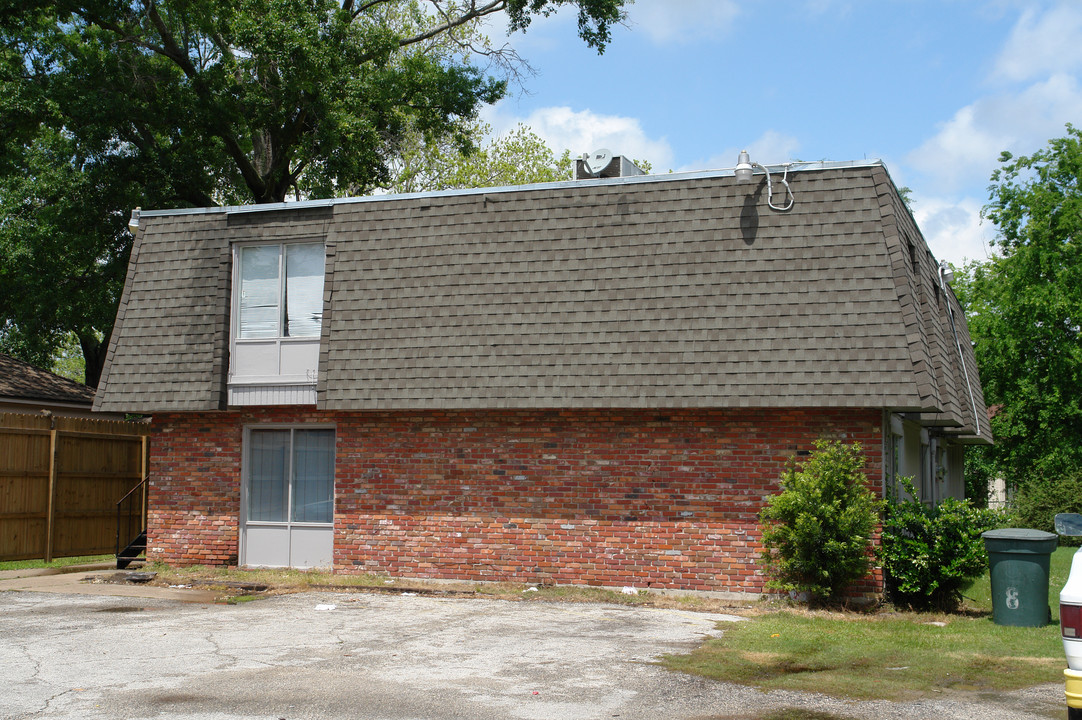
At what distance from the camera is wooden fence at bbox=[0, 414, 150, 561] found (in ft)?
54.9

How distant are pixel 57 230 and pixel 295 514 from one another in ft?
35.4

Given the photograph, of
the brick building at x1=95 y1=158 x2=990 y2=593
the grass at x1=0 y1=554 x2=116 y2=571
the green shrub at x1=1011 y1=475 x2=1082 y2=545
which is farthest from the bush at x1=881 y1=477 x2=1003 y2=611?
the green shrub at x1=1011 y1=475 x2=1082 y2=545

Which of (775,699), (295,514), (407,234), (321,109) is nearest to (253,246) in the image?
(407,234)

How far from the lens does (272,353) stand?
15273 mm

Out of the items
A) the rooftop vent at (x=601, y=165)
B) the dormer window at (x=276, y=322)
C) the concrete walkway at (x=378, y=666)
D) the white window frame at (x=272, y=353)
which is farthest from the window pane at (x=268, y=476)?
the rooftop vent at (x=601, y=165)

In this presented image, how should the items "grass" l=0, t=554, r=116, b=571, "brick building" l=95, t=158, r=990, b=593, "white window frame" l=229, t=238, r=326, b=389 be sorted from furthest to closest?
"grass" l=0, t=554, r=116, b=571 → "white window frame" l=229, t=238, r=326, b=389 → "brick building" l=95, t=158, r=990, b=593

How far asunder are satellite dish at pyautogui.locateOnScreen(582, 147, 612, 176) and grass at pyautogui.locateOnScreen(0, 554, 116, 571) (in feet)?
36.4

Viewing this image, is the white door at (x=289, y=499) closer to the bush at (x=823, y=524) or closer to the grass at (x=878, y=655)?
the bush at (x=823, y=524)

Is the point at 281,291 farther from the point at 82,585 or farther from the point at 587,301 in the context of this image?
the point at 82,585

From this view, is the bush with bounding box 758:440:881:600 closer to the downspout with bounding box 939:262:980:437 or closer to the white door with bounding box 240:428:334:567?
the downspout with bounding box 939:262:980:437

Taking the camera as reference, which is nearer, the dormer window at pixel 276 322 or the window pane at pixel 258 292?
the dormer window at pixel 276 322

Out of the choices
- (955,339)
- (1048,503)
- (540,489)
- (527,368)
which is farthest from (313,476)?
(1048,503)

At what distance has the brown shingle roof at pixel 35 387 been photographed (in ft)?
67.2

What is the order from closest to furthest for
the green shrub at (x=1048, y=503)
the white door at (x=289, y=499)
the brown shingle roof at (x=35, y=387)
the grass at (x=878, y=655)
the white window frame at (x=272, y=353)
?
the grass at (x=878, y=655)
the white window frame at (x=272, y=353)
the white door at (x=289, y=499)
the brown shingle roof at (x=35, y=387)
the green shrub at (x=1048, y=503)
